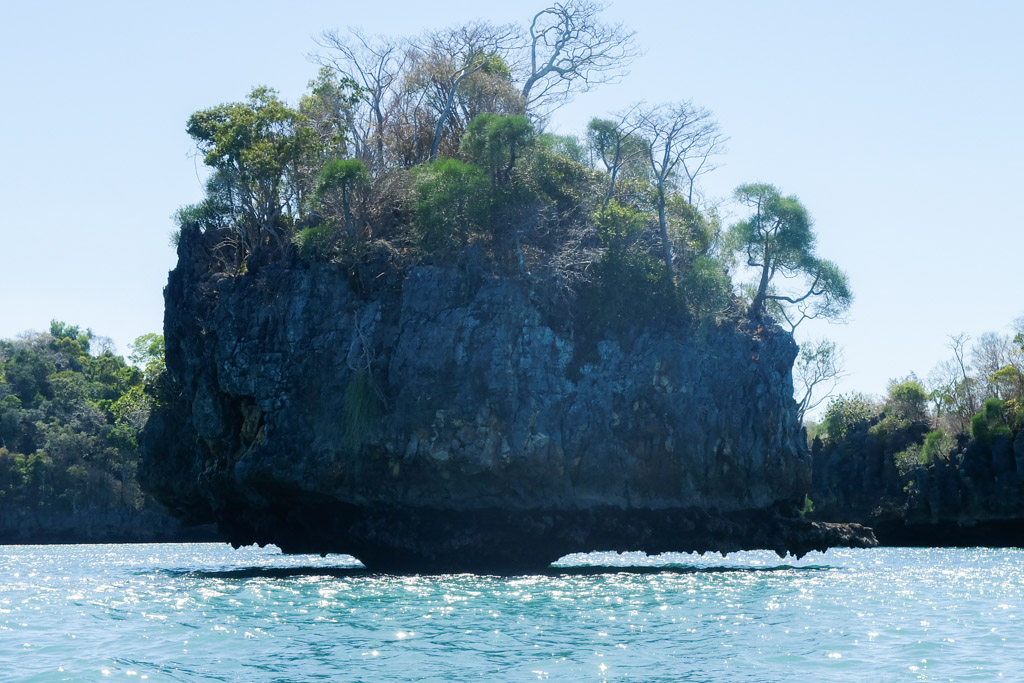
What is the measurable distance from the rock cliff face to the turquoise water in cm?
285

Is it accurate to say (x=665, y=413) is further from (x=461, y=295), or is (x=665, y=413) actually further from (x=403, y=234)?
(x=403, y=234)

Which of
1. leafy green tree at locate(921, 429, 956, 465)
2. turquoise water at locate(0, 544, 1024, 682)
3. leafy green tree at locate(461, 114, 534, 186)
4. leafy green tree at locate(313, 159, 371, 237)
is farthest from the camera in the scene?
leafy green tree at locate(921, 429, 956, 465)

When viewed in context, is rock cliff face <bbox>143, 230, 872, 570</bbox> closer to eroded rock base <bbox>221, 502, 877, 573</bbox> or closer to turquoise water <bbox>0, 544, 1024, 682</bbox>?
eroded rock base <bbox>221, 502, 877, 573</bbox>

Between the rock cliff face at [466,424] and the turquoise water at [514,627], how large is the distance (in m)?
2.85

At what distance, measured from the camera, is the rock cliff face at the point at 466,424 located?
100 ft

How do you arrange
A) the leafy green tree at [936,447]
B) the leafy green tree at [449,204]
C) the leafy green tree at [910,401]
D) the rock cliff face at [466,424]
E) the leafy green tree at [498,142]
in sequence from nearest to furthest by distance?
the rock cliff face at [466,424] → the leafy green tree at [449,204] → the leafy green tree at [498,142] → the leafy green tree at [936,447] → the leafy green tree at [910,401]

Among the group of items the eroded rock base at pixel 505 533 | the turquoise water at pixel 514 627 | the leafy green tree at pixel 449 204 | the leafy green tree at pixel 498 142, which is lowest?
the turquoise water at pixel 514 627

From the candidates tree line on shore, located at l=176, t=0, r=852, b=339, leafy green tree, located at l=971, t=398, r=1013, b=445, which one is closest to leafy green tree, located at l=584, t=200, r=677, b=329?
tree line on shore, located at l=176, t=0, r=852, b=339

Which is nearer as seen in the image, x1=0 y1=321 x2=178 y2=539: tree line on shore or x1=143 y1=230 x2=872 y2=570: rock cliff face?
x1=143 y1=230 x2=872 y2=570: rock cliff face

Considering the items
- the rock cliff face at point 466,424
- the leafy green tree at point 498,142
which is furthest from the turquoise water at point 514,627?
the leafy green tree at point 498,142

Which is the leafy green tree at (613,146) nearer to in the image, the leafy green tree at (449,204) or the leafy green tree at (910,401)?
the leafy green tree at (449,204)

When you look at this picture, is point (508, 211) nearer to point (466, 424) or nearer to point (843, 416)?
point (466, 424)

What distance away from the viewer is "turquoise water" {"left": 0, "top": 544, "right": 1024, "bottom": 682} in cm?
1462

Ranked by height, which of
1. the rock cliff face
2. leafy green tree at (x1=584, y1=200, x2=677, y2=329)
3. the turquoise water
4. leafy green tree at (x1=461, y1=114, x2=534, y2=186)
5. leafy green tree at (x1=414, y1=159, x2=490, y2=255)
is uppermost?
leafy green tree at (x1=461, y1=114, x2=534, y2=186)
